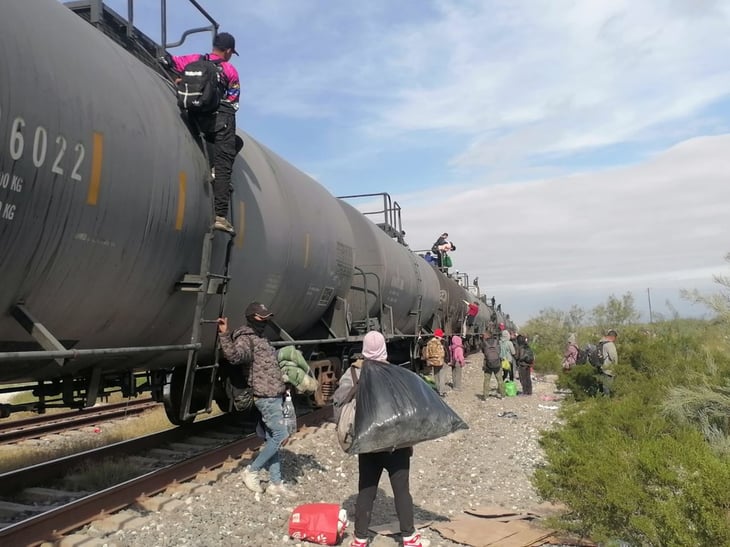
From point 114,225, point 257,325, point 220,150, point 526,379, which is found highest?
point 220,150

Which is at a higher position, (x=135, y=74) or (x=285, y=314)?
(x=135, y=74)

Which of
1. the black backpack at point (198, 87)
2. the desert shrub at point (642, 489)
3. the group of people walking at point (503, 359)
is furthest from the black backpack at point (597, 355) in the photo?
the black backpack at point (198, 87)

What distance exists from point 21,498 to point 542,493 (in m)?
4.56

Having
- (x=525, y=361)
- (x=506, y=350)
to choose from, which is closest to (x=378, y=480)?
(x=506, y=350)

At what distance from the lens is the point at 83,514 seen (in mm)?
4734

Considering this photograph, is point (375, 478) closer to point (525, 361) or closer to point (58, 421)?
point (58, 421)

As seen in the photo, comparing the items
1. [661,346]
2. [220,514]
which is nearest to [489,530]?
[220,514]

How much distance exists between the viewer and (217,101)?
5262 mm

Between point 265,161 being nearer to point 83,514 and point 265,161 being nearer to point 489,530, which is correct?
point 83,514

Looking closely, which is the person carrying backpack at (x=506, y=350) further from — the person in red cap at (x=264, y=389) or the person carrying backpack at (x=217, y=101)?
the person carrying backpack at (x=217, y=101)

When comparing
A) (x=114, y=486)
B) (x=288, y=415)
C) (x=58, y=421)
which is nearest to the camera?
(x=114, y=486)

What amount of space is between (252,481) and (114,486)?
1213 mm

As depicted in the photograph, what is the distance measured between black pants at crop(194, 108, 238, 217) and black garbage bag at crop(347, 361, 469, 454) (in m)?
1.98

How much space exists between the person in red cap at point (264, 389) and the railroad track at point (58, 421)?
15.1ft
